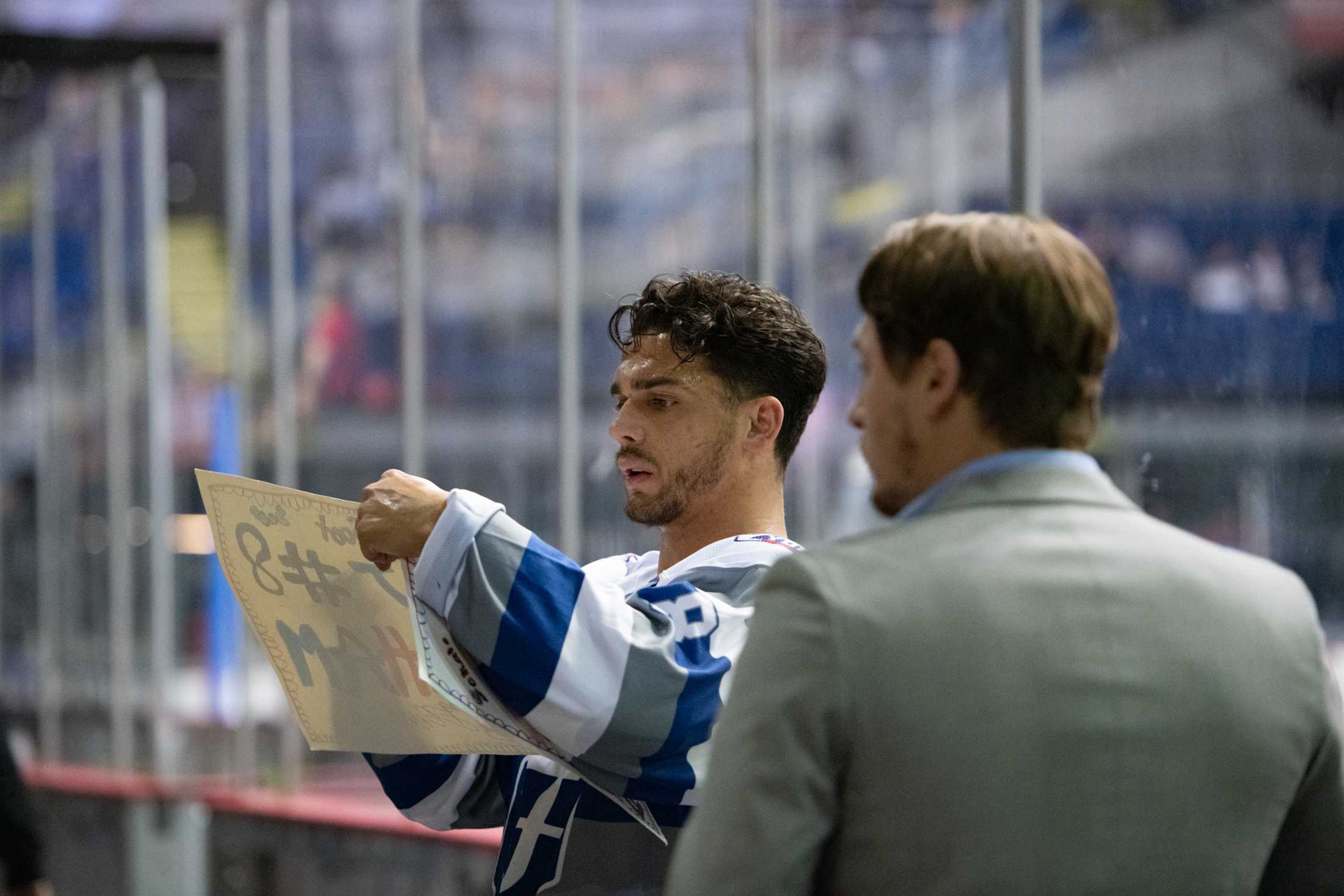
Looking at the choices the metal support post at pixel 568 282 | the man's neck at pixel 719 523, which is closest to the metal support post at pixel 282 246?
the metal support post at pixel 568 282

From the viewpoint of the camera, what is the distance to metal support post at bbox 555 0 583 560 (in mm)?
4180

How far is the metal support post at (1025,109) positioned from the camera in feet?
8.25

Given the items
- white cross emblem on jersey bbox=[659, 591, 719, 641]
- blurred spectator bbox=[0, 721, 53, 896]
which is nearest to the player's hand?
white cross emblem on jersey bbox=[659, 591, 719, 641]

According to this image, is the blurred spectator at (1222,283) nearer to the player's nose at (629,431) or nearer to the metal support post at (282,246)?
the player's nose at (629,431)

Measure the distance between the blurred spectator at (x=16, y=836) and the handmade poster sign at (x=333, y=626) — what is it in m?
1.98

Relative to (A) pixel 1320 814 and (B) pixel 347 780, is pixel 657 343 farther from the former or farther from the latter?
(B) pixel 347 780

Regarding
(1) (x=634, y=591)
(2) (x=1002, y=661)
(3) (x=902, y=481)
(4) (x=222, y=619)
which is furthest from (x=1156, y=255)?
(4) (x=222, y=619)

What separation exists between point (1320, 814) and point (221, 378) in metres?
5.42

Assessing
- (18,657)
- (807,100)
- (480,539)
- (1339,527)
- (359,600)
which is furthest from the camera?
(18,657)

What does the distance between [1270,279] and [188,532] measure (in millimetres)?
5276

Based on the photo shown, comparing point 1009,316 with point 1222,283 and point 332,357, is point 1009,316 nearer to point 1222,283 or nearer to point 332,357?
point 1222,283

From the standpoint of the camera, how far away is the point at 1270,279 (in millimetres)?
2408

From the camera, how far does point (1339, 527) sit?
2482 millimetres

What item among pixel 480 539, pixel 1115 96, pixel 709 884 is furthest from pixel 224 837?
pixel 709 884
